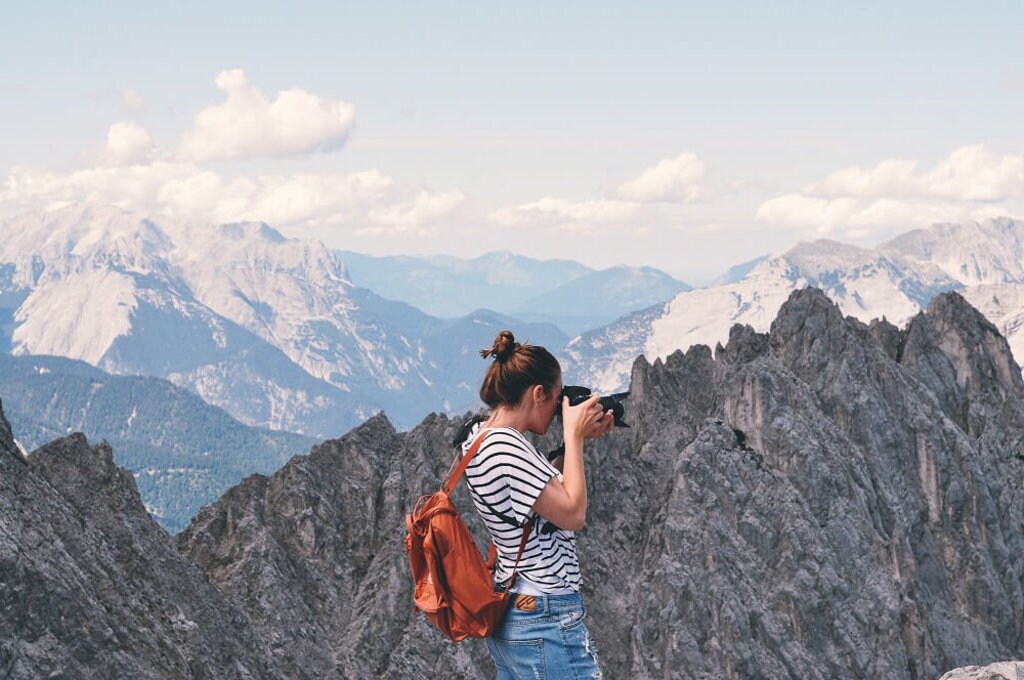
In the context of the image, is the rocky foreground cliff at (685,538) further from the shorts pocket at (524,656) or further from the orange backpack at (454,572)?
the shorts pocket at (524,656)

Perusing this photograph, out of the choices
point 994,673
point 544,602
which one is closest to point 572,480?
point 544,602

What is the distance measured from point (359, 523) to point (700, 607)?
68.0 feet

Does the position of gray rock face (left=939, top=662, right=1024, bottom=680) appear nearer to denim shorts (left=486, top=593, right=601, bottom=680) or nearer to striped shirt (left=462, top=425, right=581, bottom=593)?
denim shorts (left=486, top=593, right=601, bottom=680)

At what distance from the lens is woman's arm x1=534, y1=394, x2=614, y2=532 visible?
557 inches

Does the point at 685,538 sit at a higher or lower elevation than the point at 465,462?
lower

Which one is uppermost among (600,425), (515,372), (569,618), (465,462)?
(515,372)

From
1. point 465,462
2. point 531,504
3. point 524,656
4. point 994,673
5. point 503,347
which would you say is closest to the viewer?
point 531,504

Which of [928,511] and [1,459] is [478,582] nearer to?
[1,459]

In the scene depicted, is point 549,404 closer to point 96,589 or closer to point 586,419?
point 586,419

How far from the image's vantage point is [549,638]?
14.9 metres

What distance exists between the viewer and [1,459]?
35.1 meters

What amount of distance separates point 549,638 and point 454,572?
5.08 feet

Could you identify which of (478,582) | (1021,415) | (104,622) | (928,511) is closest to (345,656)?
(104,622)

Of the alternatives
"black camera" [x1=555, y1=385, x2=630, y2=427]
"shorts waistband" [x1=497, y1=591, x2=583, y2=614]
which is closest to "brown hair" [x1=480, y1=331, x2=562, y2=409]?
"black camera" [x1=555, y1=385, x2=630, y2=427]
